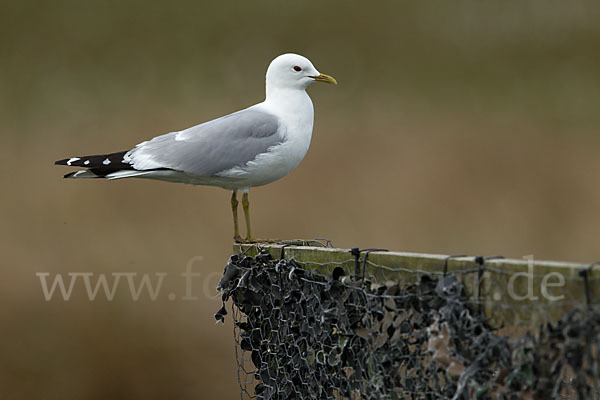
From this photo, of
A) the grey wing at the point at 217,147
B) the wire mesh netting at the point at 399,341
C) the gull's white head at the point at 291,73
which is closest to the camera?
the wire mesh netting at the point at 399,341

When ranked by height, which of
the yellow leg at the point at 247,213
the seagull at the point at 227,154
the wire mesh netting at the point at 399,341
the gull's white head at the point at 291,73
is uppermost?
the gull's white head at the point at 291,73

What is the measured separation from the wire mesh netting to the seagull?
1.85 ft

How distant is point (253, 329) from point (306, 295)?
40cm

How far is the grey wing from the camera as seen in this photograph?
8.53ft

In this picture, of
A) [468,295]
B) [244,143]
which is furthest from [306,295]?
[244,143]

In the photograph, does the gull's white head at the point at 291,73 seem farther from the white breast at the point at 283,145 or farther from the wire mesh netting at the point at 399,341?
the wire mesh netting at the point at 399,341

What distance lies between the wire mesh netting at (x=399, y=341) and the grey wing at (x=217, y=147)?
0.57 meters

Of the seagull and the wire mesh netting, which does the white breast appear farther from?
the wire mesh netting

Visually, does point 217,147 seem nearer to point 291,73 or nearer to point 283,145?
point 283,145

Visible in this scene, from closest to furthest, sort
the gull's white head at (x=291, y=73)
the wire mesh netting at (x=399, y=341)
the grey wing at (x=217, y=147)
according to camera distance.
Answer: the wire mesh netting at (x=399, y=341) → the grey wing at (x=217, y=147) → the gull's white head at (x=291, y=73)

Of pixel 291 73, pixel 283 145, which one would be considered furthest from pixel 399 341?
pixel 291 73

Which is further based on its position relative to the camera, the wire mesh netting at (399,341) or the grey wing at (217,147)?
the grey wing at (217,147)

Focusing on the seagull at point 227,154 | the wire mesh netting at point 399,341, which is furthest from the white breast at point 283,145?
the wire mesh netting at point 399,341

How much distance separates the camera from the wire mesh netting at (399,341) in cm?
121
